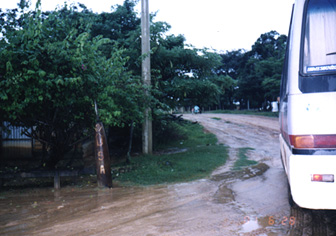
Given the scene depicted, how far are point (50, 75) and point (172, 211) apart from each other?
12.0 ft

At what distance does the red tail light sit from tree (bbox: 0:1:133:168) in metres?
4.46

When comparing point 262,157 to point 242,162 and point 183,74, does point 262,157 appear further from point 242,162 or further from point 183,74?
point 183,74

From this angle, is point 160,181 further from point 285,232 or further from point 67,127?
point 285,232

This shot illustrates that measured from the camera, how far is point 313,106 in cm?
398

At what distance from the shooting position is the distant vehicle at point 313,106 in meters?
3.90

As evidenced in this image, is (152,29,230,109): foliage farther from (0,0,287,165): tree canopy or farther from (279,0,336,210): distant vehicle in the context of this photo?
(279,0,336,210): distant vehicle

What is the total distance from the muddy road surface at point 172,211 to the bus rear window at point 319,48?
2087 millimetres

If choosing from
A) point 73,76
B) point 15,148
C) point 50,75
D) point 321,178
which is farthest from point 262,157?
point 15,148

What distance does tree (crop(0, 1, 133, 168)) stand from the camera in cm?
678

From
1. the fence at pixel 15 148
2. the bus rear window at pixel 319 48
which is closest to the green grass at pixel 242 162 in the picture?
the bus rear window at pixel 319 48

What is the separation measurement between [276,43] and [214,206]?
124 ft

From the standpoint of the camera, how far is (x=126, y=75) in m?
9.54

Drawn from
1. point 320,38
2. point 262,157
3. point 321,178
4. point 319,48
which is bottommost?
point 262,157
